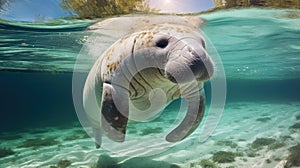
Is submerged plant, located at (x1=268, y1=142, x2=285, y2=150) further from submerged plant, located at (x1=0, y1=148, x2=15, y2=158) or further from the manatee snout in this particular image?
submerged plant, located at (x1=0, y1=148, x2=15, y2=158)

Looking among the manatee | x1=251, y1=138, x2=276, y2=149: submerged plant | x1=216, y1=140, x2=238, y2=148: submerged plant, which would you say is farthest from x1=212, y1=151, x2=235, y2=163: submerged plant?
the manatee

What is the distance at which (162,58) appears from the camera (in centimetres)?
342

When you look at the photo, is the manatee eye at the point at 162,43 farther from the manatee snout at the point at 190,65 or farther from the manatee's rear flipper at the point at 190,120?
the manatee's rear flipper at the point at 190,120

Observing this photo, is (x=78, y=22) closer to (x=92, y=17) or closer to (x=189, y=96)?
(x=92, y=17)

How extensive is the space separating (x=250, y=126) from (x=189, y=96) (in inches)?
343

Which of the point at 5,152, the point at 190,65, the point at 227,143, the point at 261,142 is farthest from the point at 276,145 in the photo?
the point at 5,152

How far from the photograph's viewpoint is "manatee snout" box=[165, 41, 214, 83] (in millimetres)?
3018

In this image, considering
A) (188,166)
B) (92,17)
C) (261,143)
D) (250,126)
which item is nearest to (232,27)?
(250,126)

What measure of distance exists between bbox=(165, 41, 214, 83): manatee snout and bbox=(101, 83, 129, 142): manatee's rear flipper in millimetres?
847

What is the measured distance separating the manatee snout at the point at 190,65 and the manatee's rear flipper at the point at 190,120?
0.98 m

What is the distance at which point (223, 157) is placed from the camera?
6.66 meters

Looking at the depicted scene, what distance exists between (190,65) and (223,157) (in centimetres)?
443

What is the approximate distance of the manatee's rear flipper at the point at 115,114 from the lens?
3.59m

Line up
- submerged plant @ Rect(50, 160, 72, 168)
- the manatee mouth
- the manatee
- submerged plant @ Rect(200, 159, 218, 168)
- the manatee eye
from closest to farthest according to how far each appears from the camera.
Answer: the manatee mouth
the manatee
the manatee eye
submerged plant @ Rect(200, 159, 218, 168)
submerged plant @ Rect(50, 160, 72, 168)
